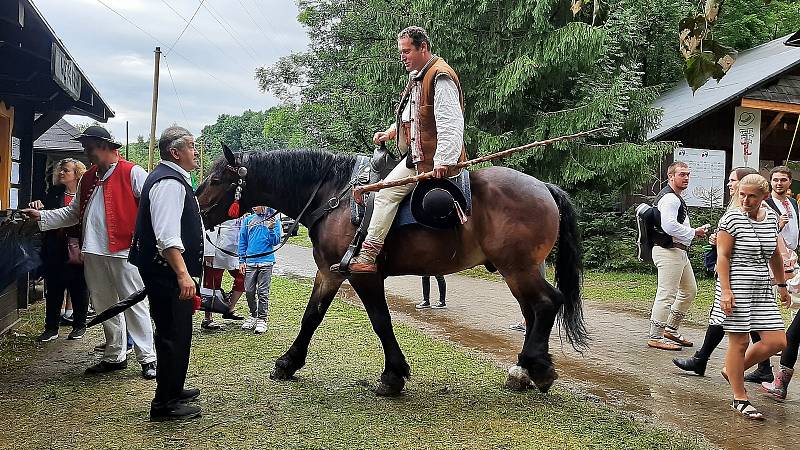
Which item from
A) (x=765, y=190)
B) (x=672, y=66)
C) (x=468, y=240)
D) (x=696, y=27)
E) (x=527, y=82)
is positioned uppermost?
(x=672, y=66)

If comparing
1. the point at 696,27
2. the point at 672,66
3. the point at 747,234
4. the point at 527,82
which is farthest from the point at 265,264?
the point at 672,66

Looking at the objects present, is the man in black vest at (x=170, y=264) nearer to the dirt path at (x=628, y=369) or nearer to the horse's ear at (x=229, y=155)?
the horse's ear at (x=229, y=155)

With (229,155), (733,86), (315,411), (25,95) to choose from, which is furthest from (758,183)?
(733,86)

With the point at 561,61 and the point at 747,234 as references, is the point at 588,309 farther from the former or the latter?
the point at 561,61

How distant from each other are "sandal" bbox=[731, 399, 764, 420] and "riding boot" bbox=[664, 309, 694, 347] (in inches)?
103

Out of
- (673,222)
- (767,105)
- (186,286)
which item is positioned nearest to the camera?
(186,286)

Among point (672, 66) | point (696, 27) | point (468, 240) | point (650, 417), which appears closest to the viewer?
point (696, 27)

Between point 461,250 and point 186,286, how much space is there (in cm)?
209

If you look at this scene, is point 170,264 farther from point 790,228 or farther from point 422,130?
point 790,228

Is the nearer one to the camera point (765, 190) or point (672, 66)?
point (765, 190)

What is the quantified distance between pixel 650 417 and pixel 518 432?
3.55 feet

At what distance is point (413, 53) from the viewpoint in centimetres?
491

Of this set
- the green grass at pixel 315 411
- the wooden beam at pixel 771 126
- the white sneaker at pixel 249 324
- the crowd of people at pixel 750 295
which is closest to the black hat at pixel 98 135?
the green grass at pixel 315 411

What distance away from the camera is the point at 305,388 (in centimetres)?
505
